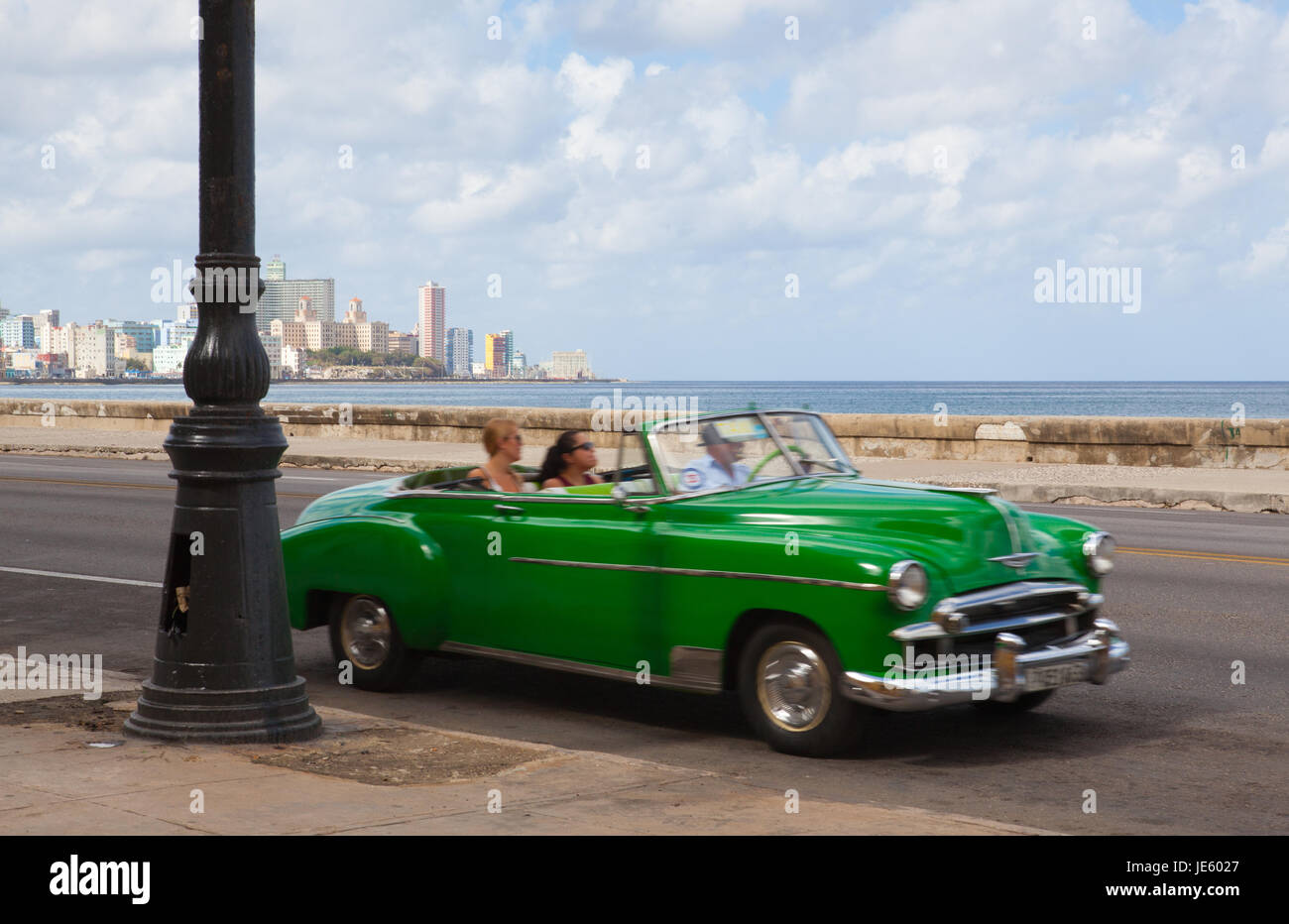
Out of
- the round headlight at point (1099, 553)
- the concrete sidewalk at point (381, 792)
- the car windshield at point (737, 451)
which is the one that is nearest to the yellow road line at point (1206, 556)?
the round headlight at point (1099, 553)

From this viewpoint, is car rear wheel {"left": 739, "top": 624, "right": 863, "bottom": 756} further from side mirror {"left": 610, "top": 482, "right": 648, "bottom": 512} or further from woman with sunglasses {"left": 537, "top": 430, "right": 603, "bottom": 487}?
woman with sunglasses {"left": 537, "top": 430, "right": 603, "bottom": 487}

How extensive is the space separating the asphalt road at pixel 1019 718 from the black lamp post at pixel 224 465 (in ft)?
4.30

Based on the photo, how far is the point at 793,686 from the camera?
6430 mm

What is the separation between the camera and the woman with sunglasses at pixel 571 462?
26.3 feet

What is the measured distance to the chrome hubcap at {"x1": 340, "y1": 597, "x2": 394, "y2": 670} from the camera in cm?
791

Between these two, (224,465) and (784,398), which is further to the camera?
(784,398)

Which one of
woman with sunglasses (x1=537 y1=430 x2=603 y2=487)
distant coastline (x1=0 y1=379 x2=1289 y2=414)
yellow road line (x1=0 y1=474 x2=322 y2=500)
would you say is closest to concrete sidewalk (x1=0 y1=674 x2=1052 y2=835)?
woman with sunglasses (x1=537 y1=430 x2=603 y2=487)

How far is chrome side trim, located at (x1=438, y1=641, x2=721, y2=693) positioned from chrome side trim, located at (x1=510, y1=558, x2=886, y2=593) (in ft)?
1.53

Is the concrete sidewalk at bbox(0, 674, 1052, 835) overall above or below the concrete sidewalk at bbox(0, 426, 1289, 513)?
below

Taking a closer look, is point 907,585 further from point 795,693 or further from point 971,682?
point 795,693

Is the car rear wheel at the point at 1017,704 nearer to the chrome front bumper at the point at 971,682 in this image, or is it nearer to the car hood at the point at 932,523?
the car hood at the point at 932,523

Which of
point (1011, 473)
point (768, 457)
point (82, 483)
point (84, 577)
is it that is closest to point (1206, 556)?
point (768, 457)

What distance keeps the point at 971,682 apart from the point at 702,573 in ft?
4.17
